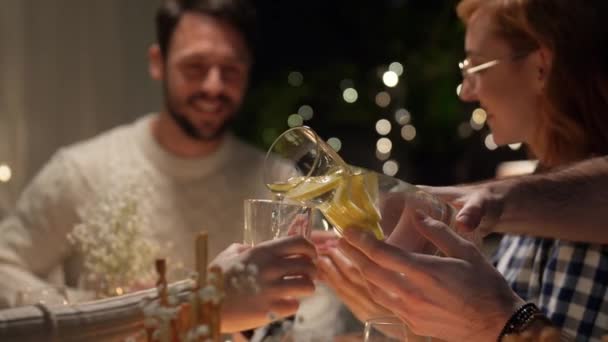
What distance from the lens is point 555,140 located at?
1.68 meters

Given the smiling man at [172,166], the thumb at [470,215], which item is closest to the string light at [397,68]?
the smiling man at [172,166]

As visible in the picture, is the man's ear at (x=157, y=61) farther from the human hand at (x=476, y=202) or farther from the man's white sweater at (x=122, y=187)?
the human hand at (x=476, y=202)

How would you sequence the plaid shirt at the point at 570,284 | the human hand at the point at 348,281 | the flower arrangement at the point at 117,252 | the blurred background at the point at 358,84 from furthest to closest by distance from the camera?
the blurred background at the point at 358,84, the flower arrangement at the point at 117,252, the plaid shirt at the point at 570,284, the human hand at the point at 348,281

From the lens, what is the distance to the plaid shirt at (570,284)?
1.57m

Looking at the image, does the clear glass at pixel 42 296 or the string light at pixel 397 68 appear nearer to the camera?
the clear glass at pixel 42 296

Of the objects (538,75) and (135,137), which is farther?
(135,137)

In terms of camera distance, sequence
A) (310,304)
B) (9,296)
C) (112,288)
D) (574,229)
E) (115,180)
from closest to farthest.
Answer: (574,229), (112,288), (9,296), (310,304), (115,180)

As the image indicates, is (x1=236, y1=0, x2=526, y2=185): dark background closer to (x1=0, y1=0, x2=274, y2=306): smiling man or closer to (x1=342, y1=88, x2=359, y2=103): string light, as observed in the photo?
(x1=342, y1=88, x2=359, y2=103): string light

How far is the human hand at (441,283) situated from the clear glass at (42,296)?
0.66m

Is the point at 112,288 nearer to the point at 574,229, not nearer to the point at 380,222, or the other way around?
the point at 380,222

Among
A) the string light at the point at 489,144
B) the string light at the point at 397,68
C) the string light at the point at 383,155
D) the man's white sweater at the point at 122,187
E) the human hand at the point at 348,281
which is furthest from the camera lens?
the string light at the point at 383,155

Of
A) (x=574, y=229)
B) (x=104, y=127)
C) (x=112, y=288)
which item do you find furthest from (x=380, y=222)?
(x=104, y=127)

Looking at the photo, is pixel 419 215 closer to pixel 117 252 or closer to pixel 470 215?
pixel 470 215

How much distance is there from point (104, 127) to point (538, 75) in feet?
7.11
